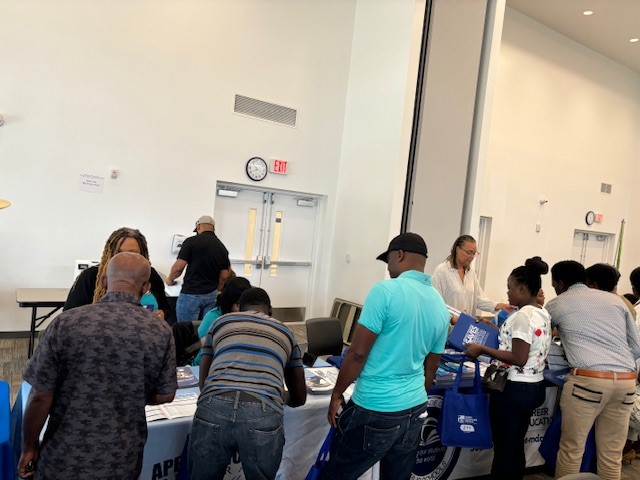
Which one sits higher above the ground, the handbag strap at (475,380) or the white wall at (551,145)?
the white wall at (551,145)

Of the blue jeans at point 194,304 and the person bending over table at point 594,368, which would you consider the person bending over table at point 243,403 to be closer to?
the person bending over table at point 594,368

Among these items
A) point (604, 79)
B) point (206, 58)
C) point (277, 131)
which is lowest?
point (277, 131)

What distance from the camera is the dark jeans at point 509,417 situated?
2.47 meters

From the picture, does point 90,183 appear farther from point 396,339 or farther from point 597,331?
point 597,331

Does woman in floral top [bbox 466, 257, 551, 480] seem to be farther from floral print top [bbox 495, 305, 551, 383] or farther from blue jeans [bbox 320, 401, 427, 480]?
blue jeans [bbox 320, 401, 427, 480]

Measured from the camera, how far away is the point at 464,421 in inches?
97.9

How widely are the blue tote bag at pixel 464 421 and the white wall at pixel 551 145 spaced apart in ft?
16.2

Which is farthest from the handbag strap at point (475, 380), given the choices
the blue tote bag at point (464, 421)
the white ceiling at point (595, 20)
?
the white ceiling at point (595, 20)

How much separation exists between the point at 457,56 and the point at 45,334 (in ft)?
16.0

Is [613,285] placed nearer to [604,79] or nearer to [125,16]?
[125,16]

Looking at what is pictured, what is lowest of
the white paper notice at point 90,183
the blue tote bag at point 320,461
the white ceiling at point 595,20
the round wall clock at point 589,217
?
the blue tote bag at point 320,461

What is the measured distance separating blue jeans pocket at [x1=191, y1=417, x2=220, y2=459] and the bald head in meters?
0.50

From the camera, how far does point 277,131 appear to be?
243 inches

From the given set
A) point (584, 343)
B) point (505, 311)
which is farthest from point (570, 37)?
point (584, 343)
